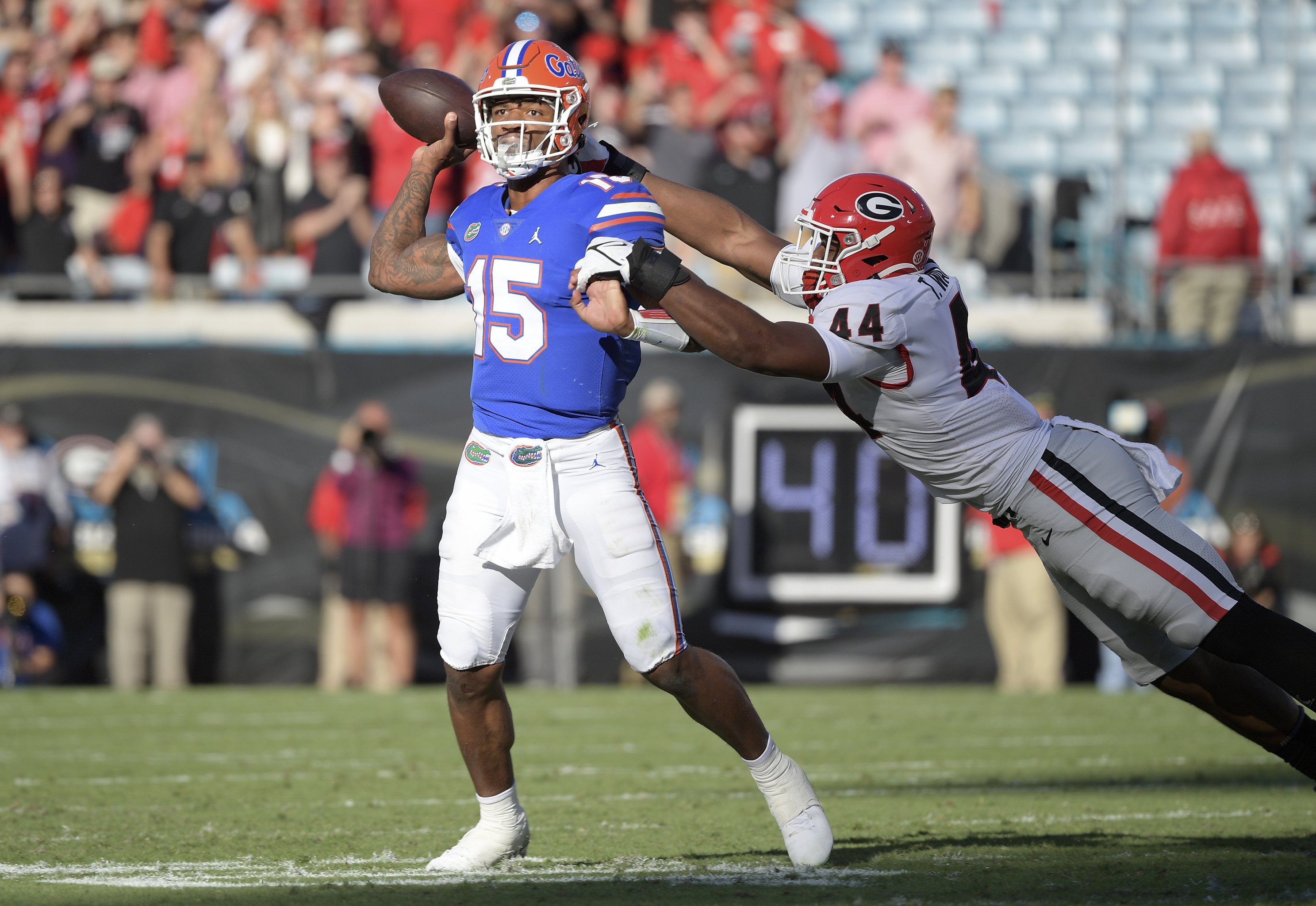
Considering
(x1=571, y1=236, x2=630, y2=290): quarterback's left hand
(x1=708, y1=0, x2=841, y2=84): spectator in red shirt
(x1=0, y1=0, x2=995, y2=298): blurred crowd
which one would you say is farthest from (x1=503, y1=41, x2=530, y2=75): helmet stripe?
(x1=708, y1=0, x2=841, y2=84): spectator in red shirt

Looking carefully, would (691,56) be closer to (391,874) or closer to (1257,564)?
(1257,564)

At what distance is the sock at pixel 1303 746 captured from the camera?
434 centimetres

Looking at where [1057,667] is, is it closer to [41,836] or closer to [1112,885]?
[1112,885]

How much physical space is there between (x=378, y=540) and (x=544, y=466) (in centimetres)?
593

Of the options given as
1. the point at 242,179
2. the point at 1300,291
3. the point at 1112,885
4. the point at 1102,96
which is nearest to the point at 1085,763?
the point at 1112,885

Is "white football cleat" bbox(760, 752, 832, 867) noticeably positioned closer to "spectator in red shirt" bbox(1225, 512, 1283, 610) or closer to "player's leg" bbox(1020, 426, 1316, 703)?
"player's leg" bbox(1020, 426, 1316, 703)

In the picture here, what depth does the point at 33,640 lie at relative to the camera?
987 centimetres

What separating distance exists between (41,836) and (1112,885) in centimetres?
306

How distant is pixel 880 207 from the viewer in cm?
422

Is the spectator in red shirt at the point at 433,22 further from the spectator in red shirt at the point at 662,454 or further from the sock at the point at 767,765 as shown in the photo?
the sock at the point at 767,765

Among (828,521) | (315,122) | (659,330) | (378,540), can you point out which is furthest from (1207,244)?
(659,330)

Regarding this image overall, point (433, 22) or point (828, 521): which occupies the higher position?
point (433, 22)

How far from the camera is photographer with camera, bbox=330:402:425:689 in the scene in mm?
9852

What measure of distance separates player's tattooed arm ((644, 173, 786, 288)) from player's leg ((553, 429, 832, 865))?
76cm
